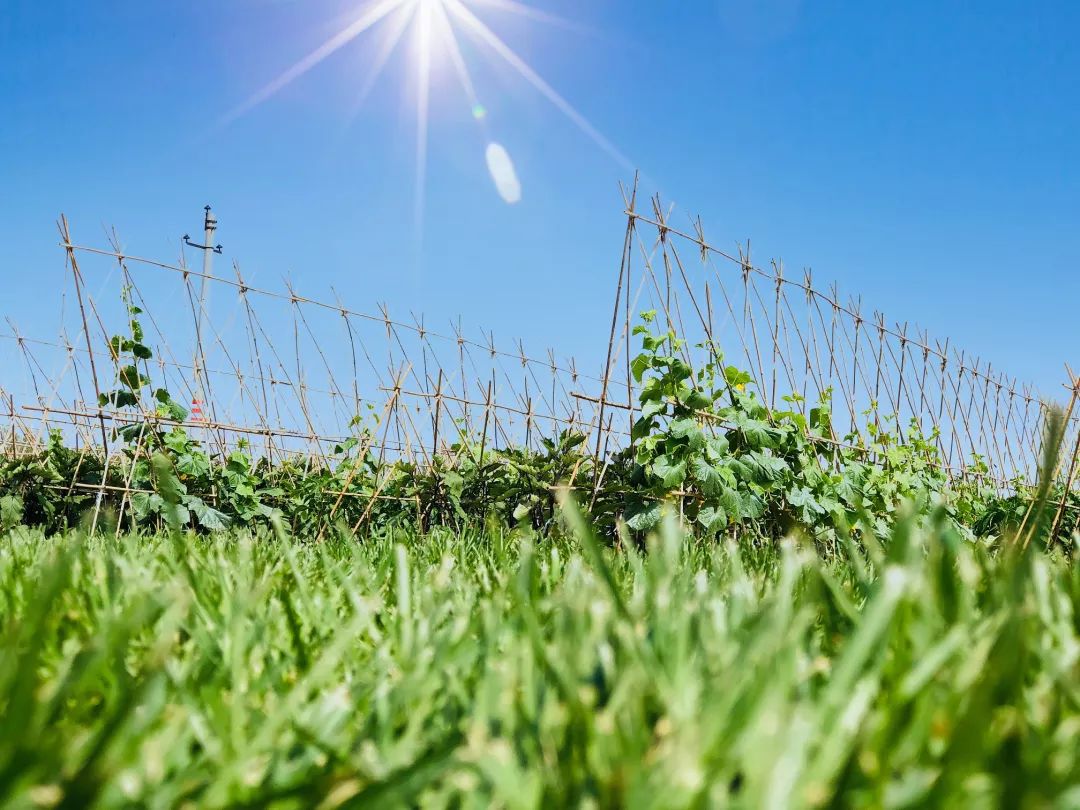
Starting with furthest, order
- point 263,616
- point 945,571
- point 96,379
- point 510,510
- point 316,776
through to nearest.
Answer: point 510,510 < point 96,379 < point 263,616 < point 945,571 < point 316,776

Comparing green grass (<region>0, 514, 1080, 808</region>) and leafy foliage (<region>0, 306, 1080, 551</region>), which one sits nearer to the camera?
green grass (<region>0, 514, 1080, 808</region>)

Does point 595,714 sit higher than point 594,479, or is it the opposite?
point 594,479

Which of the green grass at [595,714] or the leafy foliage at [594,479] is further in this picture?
the leafy foliage at [594,479]

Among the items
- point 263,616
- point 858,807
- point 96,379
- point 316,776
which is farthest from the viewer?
point 96,379

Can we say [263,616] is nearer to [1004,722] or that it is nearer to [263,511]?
[1004,722]

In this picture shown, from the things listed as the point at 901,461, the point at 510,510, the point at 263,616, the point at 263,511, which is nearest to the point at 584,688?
the point at 263,616

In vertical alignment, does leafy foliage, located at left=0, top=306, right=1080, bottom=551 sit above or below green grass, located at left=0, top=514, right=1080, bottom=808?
above

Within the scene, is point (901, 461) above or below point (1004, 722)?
above

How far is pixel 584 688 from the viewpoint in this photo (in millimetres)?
489

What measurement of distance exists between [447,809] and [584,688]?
0.11m

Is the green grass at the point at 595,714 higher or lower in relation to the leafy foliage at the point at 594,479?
lower

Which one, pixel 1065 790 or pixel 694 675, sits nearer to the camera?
pixel 1065 790

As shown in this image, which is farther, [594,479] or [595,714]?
[594,479]

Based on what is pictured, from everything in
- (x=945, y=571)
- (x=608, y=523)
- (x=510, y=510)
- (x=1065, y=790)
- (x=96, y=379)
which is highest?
(x=96, y=379)
